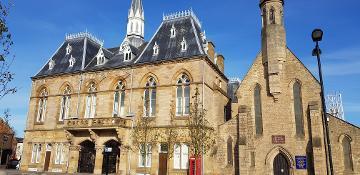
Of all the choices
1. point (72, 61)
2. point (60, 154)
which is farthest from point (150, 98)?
point (72, 61)

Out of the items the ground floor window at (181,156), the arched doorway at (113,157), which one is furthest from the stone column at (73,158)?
the ground floor window at (181,156)

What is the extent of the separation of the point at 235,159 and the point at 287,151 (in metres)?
4.61

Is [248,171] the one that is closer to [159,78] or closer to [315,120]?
[315,120]

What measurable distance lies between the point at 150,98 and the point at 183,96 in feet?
11.8

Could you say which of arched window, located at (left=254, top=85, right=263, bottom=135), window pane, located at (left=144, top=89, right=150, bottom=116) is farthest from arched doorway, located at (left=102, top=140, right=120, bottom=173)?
arched window, located at (left=254, top=85, right=263, bottom=135)

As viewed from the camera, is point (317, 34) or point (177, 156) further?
point (177, 156)

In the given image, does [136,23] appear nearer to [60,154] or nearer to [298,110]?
[60,154]

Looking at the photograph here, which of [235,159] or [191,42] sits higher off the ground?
[191,42]

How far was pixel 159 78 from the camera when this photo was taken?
32344mm

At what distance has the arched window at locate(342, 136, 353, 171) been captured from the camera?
24931mm

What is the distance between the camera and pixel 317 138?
2538cm

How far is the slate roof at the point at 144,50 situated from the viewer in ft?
108

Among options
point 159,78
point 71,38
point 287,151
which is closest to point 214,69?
point 159,78

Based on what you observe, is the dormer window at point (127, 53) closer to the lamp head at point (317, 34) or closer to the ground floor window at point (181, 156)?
the ground floor window at point (181, 156)
